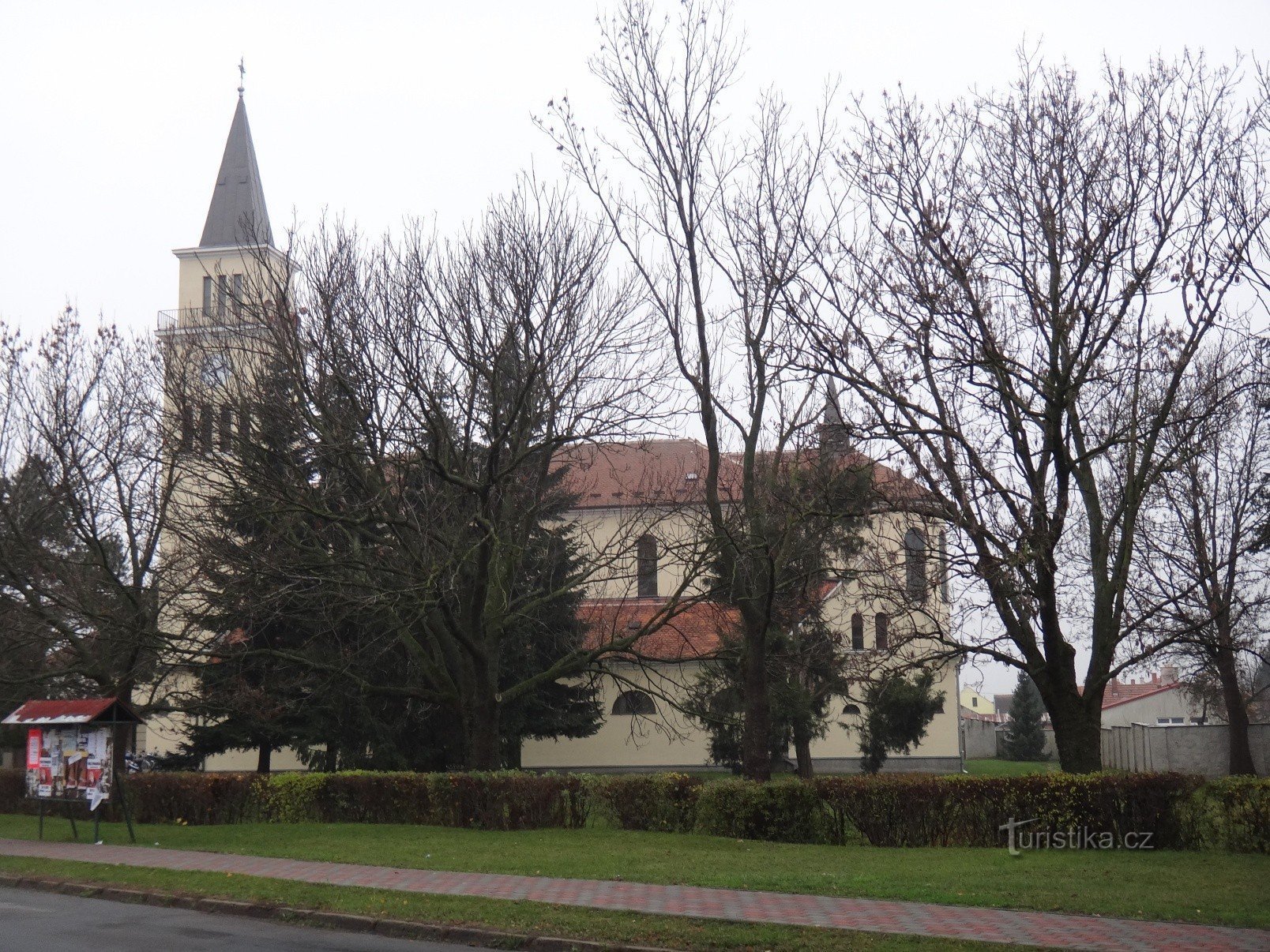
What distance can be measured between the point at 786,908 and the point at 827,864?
3521mm

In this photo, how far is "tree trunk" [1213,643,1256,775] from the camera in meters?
27.8

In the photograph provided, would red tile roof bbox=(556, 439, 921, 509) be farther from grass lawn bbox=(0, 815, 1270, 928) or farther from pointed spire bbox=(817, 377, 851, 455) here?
grass lawn bbox=(0, 815, 1270, 928)

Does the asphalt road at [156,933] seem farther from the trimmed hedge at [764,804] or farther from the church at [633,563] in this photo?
the church at [633,563]

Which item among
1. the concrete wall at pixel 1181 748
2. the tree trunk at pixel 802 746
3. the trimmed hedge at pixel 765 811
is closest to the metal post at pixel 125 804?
the trimmed hedge at pixel 765 811

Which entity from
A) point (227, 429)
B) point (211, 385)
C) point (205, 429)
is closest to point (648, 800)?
point (227, 429)

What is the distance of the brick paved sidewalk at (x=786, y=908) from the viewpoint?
9570mm

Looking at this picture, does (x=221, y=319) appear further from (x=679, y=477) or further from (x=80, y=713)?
(x=679, y=477)

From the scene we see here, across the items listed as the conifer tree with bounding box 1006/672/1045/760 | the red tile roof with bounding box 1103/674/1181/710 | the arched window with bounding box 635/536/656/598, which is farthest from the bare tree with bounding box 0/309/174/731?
the red tile roof with bounding box 1103/674/1181/710

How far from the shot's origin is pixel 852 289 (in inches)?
753

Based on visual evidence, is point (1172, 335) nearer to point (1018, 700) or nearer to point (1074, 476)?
point (1074, 476)

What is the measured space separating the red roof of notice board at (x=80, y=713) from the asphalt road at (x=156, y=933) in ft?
23.1

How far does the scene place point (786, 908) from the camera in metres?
11.3

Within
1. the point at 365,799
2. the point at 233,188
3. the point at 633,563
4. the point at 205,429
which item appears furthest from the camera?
A: the point at 233,188

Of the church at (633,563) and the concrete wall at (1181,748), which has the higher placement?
the church at (633,563)
